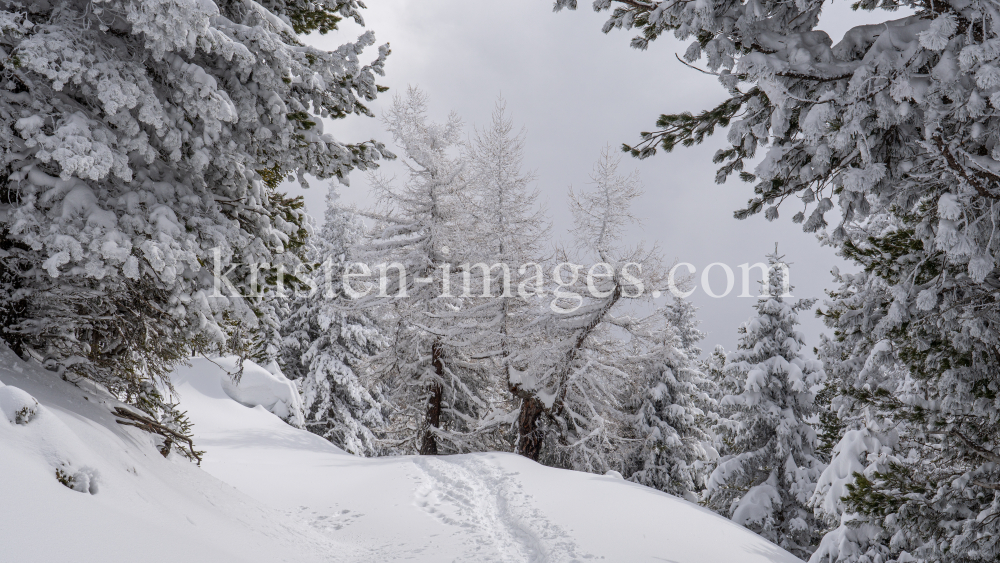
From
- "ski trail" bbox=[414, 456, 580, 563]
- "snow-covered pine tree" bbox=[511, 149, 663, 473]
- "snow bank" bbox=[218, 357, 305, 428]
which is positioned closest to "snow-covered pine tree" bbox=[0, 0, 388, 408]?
"ski trail" bbox=[414, 456, 580, 563]

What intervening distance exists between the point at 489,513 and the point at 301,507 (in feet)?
9.96

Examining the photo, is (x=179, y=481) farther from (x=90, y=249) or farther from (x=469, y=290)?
(x=469, y=290)

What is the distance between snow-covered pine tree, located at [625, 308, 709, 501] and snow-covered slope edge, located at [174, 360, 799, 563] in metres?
7.97

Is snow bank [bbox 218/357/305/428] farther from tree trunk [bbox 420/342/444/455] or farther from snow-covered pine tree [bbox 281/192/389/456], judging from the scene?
tree trunk [bbox 420/342/444/455]

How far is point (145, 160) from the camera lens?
16.8 feet

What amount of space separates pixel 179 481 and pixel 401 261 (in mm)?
11525

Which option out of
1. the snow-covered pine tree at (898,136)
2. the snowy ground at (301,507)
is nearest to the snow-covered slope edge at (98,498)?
the snowy ground at (301,507)

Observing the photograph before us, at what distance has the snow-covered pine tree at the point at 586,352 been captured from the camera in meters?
14.0

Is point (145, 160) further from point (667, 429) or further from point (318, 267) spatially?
point (667, 429)

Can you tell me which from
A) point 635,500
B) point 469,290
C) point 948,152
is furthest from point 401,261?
point 948,152

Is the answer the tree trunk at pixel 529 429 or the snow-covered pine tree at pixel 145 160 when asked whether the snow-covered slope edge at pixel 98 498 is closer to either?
the snow-covered pine tree at pixel 145 160

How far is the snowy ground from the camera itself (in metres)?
3.11

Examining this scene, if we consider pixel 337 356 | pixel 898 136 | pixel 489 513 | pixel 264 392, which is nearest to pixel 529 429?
pixel 489 513

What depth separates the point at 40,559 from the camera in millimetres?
2555
